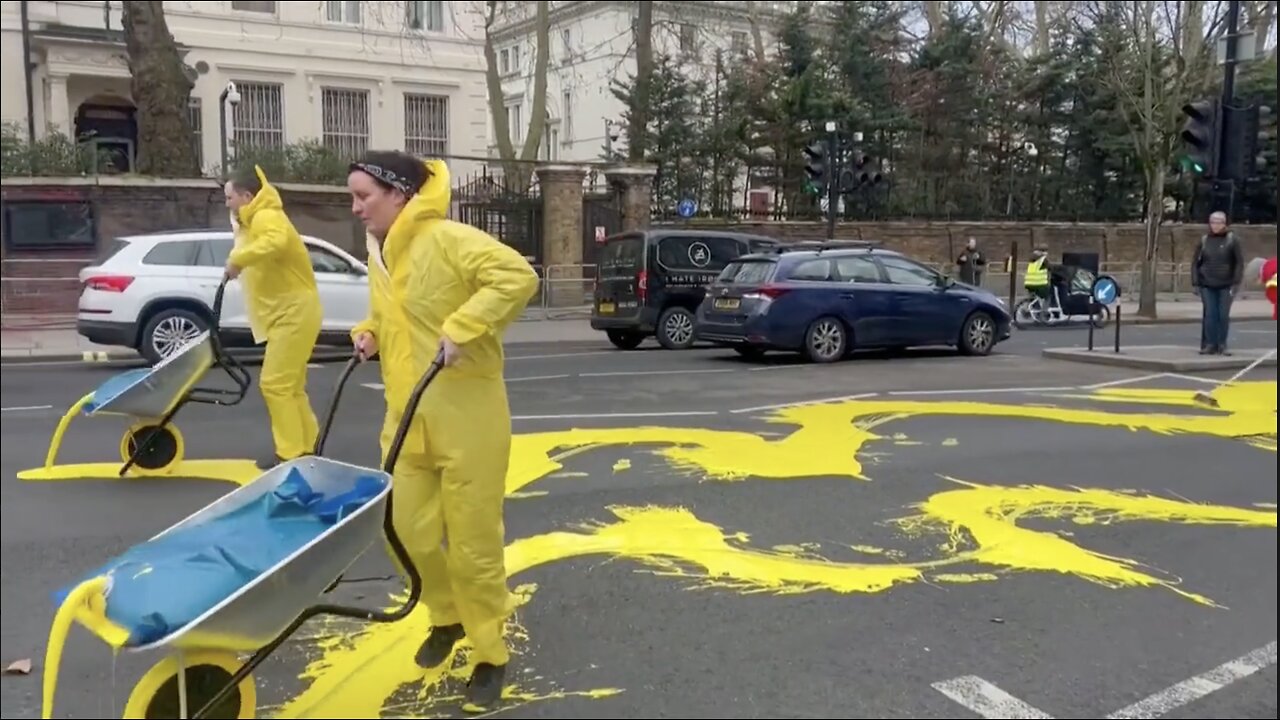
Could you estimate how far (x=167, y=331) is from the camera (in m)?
14.2

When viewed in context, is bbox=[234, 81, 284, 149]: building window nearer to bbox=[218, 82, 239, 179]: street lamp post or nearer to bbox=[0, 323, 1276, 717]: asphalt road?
bbox=[218, 82, 239, 179]: street lamp post

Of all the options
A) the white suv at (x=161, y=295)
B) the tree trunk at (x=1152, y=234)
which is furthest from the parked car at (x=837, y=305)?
the tree trunk at (x=1152, y=234)

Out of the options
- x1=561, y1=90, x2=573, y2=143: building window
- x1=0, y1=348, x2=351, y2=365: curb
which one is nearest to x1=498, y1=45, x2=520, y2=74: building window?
x1=561, y1=90, x2=573, y2=143: building window

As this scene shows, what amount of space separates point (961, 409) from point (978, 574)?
521 cm

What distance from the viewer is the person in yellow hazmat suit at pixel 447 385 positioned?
3869mm

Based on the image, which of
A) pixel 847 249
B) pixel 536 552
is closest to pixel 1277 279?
pixel 536 552

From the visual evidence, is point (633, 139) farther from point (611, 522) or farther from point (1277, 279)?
point (1277, 279)

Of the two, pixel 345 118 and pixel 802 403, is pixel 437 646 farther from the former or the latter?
pixel 345 118

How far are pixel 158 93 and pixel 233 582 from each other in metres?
20.8

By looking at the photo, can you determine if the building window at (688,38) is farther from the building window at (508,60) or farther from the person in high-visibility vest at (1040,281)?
the person in high-visibility vest at (1040,281)

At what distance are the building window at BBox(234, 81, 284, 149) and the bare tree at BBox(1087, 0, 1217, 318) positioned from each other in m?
22.9

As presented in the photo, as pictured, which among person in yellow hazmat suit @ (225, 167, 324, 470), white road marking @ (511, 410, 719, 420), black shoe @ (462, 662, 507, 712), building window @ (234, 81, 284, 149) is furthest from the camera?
building window @ (234, 81, 284, 149)

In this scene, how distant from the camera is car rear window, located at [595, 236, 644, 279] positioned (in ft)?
55.2

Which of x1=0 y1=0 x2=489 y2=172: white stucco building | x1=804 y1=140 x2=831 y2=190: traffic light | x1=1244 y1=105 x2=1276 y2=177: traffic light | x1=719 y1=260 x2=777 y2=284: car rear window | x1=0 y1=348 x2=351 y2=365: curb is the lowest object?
x1=0 y1=348 x2=351 y2=365: curb
